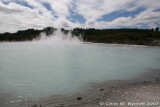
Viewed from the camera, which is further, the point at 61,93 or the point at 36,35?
the point at 36,35

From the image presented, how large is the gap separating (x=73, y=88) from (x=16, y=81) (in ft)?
12.4

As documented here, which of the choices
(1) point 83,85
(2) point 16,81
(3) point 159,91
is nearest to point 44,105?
(1) point 83,85

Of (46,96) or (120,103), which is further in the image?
(46,96)

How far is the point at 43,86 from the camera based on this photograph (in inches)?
254

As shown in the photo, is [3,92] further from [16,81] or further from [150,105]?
[150,105]

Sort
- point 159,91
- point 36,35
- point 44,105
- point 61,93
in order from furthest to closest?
1. point 36,35
2. point 61,93
3. point 159,91
4. point 44,105

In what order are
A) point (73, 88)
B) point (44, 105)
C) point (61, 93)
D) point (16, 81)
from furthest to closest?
point (16, 81) → point (73, 88) → point (61, 93) → point (44, 105)

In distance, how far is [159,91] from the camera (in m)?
5.07

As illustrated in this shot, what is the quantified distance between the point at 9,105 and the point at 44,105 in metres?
1.39

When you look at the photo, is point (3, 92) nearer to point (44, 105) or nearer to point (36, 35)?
point (44, 105)

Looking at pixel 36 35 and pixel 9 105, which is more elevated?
pixel 36 35

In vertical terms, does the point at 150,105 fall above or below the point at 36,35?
below

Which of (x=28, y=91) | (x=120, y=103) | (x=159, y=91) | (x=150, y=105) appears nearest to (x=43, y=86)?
(x=28, y=91)

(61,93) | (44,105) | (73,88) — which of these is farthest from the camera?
(73,88)
